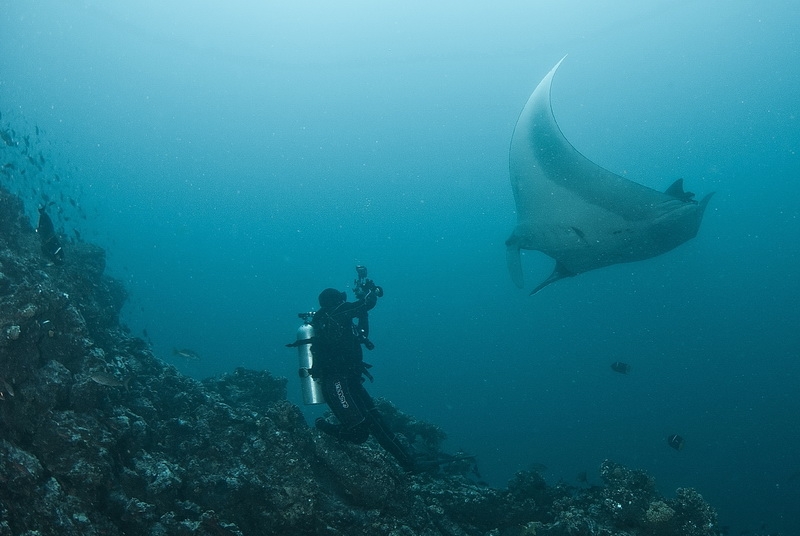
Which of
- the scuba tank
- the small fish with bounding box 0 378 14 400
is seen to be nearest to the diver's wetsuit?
the scuba tank

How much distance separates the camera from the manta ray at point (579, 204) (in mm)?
7334

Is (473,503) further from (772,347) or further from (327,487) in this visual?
(772,347)

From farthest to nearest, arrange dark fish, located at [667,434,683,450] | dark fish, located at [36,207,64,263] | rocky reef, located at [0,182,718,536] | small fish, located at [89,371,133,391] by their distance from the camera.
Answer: dark fish, located at [667,434,683,450] < dark fish, located at [36,207,64,263] < small fish, located at [89,371,133,391] < rocky reef, located at [0,182,718,536]

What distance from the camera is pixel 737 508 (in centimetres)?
2316

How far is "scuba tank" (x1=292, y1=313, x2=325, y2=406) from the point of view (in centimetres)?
646

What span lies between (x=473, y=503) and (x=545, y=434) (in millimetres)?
30158

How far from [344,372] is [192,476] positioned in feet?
7.58

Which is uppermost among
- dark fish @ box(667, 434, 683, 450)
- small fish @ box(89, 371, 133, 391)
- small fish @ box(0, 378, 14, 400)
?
small fish @ box(89, 371, 133, 391)

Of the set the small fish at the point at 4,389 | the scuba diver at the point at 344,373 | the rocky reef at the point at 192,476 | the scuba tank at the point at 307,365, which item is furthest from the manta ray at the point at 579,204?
the small fish at the point at 4,389

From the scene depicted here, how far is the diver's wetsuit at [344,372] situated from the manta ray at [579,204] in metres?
4.51

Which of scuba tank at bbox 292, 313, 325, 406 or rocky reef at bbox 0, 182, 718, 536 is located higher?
scuba tank at bbox 292, 313, 325, 406

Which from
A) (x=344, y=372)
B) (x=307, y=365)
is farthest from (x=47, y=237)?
(x=344, y=372)

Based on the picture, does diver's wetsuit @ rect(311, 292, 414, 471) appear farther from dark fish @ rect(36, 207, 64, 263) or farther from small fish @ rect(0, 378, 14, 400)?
dark fish @ rect(36, 207, 64, 263)

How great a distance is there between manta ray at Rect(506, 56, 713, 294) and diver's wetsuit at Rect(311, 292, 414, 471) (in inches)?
178
